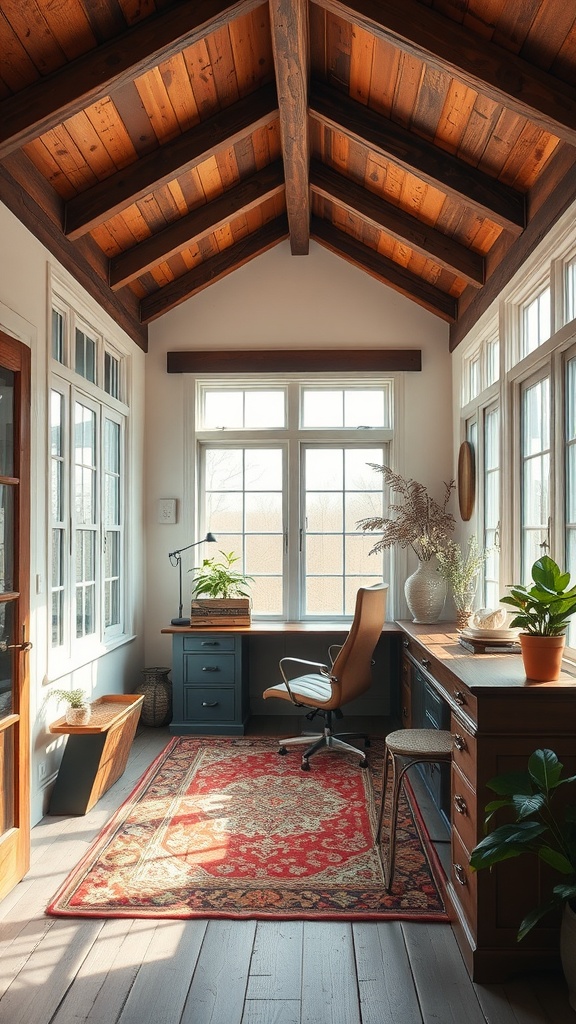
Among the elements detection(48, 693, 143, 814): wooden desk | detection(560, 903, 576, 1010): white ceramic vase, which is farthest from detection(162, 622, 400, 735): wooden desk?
detection(560, 903, 576, 1010): white ceramic vase

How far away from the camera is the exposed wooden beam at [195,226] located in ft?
16.6

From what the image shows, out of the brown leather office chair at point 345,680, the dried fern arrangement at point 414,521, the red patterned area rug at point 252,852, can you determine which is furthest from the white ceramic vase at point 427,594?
the red patterned area rug at point 252,852

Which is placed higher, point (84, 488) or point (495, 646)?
point (84, 488)

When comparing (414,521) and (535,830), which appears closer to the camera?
(535,830)

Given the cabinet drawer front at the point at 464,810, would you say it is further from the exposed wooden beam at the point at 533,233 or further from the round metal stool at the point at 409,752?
the exposed wooden beam at the point at 533,233

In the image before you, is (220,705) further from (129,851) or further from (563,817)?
(563,817)

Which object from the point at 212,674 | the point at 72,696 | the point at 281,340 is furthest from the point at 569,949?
the point at 281,340

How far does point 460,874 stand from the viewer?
9.02 ft

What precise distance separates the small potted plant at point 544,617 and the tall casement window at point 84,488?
2.47 m

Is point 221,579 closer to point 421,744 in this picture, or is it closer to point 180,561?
point 180,561

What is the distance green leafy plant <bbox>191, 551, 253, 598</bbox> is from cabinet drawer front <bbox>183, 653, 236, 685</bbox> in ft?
1.55

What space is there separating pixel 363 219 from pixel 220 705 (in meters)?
3.45

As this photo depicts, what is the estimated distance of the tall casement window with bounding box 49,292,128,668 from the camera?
425 cm

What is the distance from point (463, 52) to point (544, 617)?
7.38ft
